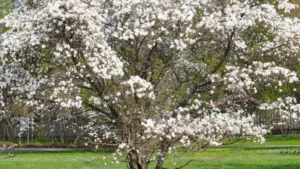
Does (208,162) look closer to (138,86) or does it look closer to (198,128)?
(198,128)

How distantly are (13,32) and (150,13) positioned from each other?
106 inches

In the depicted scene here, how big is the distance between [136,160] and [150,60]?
6.03ft

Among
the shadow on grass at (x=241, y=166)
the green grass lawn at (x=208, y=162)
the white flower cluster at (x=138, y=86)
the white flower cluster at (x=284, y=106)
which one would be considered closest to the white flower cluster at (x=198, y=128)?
the white flower cluster at (x=138, y=86)

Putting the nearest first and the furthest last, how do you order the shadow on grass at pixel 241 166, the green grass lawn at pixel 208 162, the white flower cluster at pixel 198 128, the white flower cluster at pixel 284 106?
the white flower cluster at pixel 198 128 → the white flower cluster at pixel 284 106 → the shadow on grass at pixel 241 166 → the green grass lawn at pixel 208 162

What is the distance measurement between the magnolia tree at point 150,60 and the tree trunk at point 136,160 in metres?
0.02

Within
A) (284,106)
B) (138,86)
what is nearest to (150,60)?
(138,86)

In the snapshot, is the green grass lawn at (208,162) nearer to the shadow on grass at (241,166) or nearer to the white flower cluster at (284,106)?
the shadow on grass at (241,166)

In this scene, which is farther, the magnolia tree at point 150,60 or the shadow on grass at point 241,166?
the shadow on grass at point 241,166

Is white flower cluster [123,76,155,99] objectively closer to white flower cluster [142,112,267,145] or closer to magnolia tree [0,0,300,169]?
magnolia tree [0,0,300,169]

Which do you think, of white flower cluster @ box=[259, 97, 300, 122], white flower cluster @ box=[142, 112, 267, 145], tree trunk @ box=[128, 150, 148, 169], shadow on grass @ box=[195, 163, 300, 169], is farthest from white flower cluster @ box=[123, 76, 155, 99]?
shadow on grass @ box=[195, 163, 300, 169]

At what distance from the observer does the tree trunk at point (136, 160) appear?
30.5 ft

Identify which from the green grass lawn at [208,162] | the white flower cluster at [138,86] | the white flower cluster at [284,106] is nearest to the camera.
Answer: the white flower cluster at [138,86]

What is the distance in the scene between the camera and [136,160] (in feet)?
31.2

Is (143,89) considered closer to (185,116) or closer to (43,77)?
(185,116)
